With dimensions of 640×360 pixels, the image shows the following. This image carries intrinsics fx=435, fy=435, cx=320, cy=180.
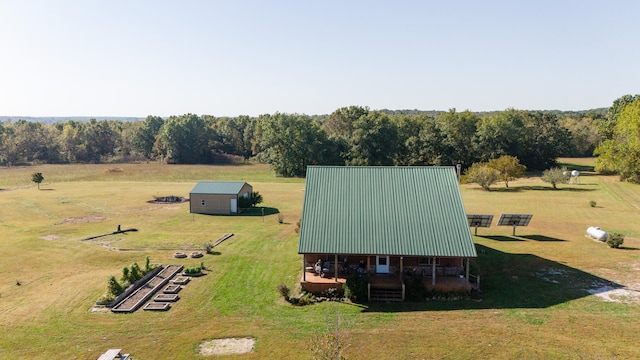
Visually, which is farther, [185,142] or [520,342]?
[185,142]

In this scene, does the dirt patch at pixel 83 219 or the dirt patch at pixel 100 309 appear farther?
the dirt patch at pixel 83 219

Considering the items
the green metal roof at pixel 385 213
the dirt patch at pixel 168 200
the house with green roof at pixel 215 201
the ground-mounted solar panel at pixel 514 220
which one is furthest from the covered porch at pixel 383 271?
the dirt patch at pixel 168 200

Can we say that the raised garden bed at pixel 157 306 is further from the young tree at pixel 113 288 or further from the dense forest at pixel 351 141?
the dense forest at pixel 351 141

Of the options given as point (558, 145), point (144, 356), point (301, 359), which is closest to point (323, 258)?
point (301, 359)

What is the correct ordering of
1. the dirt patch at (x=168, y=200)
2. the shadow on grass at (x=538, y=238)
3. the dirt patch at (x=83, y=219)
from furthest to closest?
the dirt patch at (x=168, y=200) < the dirt patch at (x=83, y=219) < the shadow on grass at (x=538, y=238)

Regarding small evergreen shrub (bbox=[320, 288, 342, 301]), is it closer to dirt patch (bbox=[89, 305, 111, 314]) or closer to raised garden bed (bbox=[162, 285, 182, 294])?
raised garden bed (bbox=[162, 285, 182, 294])

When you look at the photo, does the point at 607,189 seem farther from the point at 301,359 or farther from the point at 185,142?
the point at 185,142

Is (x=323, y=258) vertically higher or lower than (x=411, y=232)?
lower
